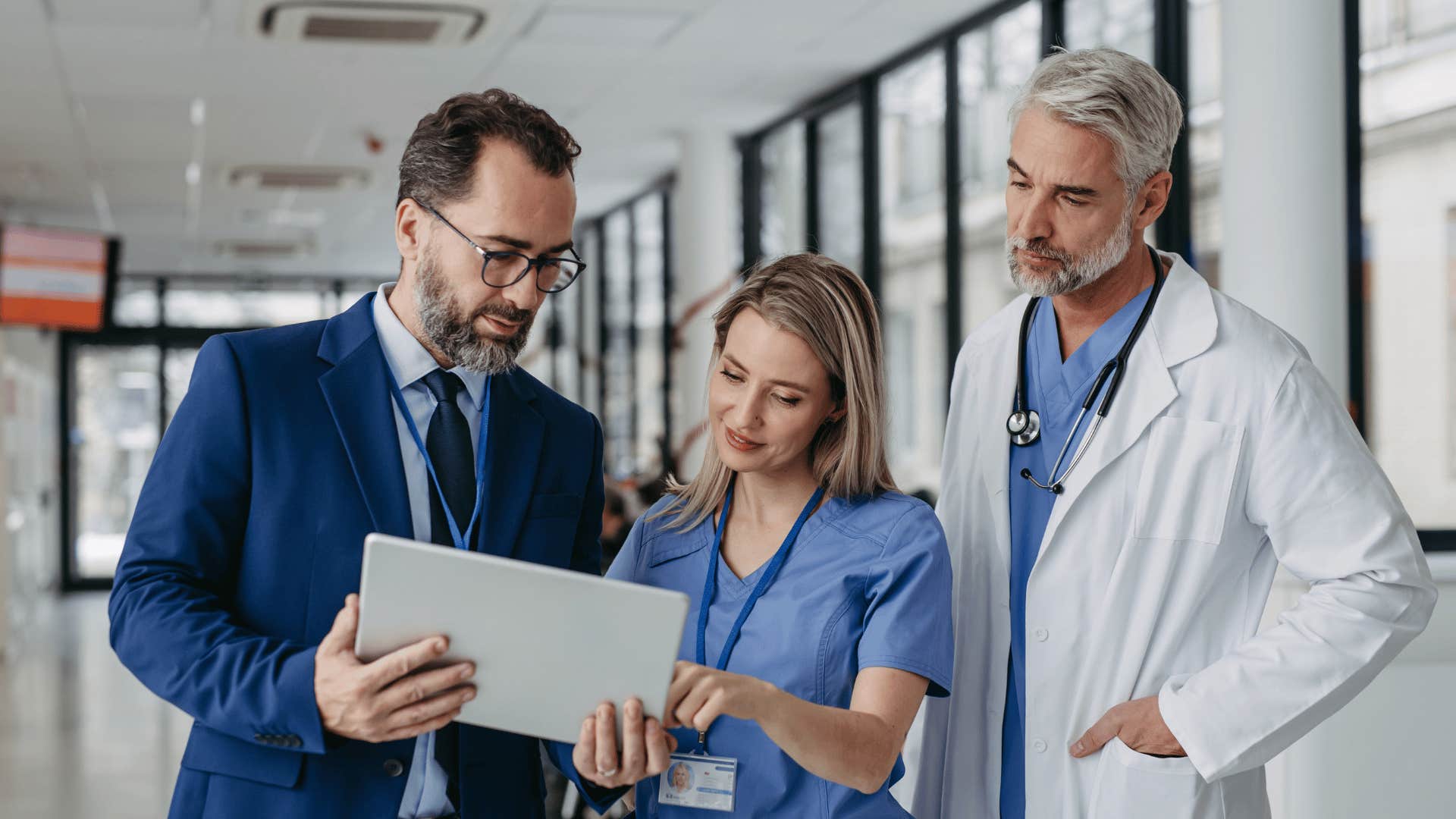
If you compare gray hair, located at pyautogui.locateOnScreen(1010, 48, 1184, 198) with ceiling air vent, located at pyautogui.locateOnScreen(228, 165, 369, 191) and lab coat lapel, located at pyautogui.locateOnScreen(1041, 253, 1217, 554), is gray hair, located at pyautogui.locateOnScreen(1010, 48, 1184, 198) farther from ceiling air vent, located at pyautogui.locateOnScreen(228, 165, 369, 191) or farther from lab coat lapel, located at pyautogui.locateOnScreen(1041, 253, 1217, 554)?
ceiling air vent, located at pyautogui.locateOnScreen(228, 165, 369, 191)

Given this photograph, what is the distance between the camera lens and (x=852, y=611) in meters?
1.74

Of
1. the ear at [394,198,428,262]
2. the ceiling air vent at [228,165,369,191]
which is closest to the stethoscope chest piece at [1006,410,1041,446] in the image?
the ear at [394,198,428,262]

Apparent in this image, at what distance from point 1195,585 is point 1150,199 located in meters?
0.58

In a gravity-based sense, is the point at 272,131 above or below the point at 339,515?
above

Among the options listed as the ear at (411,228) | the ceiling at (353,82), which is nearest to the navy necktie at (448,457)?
the ear at (411,228)

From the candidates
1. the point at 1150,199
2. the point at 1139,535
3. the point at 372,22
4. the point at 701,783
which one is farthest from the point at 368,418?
the point at 372,22

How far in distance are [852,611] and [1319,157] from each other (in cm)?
257

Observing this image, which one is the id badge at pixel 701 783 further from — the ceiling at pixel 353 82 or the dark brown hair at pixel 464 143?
the ceiling at pixel 353 82

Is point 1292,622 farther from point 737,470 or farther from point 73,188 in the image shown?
point 73,188

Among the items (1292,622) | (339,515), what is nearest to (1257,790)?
(1292,622)

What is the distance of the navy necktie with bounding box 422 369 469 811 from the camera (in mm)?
1664

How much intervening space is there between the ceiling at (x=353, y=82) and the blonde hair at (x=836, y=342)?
3.72 meters

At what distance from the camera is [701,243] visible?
7.96 m

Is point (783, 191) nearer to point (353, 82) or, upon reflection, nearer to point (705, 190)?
point (705, 190)
